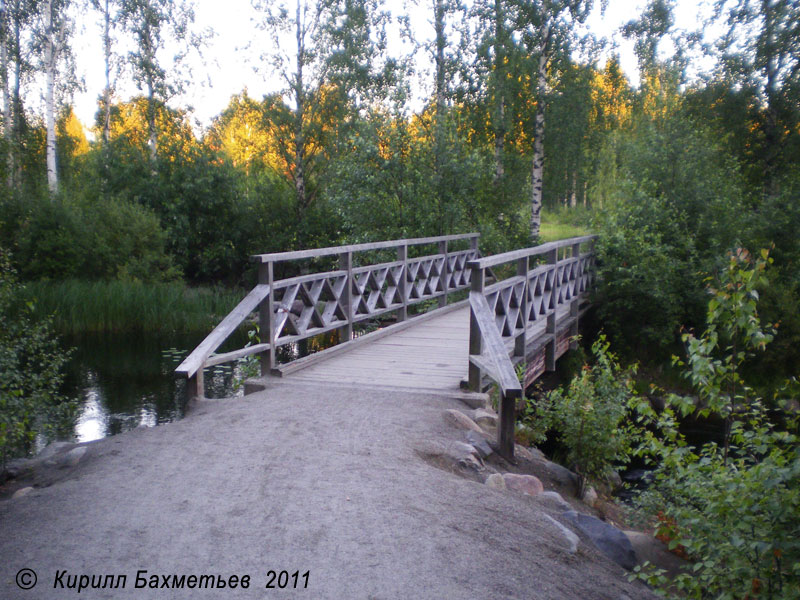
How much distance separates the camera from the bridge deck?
6621 millimetres

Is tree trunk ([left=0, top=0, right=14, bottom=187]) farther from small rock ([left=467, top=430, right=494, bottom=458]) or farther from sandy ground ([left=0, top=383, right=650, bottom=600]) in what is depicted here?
small rock ([left=467, top=430, right=494, bottom=458])

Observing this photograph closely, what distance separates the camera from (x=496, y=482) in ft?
14.2

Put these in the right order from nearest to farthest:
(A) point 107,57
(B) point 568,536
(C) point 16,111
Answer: (B) point 568,536 < (C) point 16,111 < (A) point 107,57

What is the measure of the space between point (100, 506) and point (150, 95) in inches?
913

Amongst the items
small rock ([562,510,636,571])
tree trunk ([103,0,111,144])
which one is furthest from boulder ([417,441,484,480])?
tree trunk ([103,0,111,144])

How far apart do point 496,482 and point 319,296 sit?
4.58 metres

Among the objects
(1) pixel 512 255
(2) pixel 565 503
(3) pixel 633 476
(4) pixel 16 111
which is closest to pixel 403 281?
(1) pixel 512 255

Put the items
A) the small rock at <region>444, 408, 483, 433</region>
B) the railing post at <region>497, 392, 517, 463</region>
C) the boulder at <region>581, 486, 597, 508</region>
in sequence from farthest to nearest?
the boulder at <region>581, 486, 597, 508</region> < the small rock at <region>444, 408, 483, 433</region> < the railing post at <region>497, 392, 517, 463</region>

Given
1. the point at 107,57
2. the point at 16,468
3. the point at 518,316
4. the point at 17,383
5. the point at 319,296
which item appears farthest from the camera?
the point at 107,57

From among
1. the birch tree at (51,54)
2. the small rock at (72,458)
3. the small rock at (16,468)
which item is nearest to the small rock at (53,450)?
the small rock at (16,468)

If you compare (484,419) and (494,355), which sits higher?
(494,355)

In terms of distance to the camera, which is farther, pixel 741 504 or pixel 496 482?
Result: pixel 496 482

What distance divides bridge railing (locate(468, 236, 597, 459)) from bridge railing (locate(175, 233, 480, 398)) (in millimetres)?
771

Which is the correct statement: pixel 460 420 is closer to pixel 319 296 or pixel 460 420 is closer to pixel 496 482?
pixel 496 482
